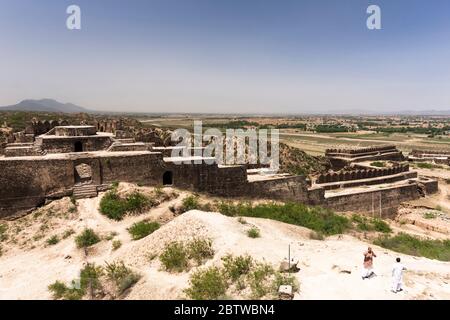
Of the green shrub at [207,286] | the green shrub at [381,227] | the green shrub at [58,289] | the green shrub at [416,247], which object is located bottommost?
the green shrub at [381,227]

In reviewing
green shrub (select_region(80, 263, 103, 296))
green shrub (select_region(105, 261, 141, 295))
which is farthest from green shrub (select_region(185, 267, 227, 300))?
green shrub (select_region(80, 263, 103, 296))

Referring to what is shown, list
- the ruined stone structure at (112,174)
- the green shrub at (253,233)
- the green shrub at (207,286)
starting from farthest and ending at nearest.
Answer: the ruined stone structure at (112,174) → the green shrub at (253,233) → the green shrub at (207,286)

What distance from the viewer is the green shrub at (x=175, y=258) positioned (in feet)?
26.5

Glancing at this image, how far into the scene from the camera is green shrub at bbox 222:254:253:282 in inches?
283

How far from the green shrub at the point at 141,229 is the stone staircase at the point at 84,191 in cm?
233

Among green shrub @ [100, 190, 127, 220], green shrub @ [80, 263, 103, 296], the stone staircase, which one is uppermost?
the stone staircase

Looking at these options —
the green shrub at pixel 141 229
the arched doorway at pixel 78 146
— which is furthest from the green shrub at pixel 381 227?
the arched doorway at pixel 78 146

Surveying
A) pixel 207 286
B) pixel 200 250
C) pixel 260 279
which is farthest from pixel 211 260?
pixel 260 279

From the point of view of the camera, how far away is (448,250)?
12.0 metres

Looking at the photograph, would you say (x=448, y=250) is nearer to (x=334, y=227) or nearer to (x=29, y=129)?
(x=334, y=227)

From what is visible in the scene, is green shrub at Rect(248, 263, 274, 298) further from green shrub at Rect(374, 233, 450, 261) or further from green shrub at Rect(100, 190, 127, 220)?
green shrub at Rect(100, 190, 127, 220)

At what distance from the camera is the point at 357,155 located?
30.5 meters

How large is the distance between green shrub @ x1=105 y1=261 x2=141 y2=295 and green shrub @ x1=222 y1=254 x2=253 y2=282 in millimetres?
2115

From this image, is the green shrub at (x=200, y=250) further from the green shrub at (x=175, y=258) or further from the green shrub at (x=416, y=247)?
the green shrub at (x=416, y=247)
